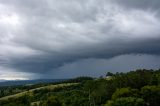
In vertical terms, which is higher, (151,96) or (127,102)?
(151,96)

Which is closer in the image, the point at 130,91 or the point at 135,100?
the point at 135,100

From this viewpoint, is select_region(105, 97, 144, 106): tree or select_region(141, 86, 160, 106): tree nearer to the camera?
select_region(105, 97, 144, 106): tree

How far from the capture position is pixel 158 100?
17550 cm

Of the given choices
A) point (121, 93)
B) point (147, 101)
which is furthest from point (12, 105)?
point (147, 101)

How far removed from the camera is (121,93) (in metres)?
175

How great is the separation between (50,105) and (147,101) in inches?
1889

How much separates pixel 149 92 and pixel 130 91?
9133 millimetres

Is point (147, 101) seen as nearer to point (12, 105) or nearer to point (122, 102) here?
point (122, 102)

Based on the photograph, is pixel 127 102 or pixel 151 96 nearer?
pixel 127 102

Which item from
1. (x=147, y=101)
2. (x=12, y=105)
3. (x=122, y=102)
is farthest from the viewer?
(x=12, y=105)

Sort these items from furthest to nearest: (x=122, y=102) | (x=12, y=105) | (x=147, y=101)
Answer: (x=12, y=105), (x=147, y=101), (x=122, y=102)

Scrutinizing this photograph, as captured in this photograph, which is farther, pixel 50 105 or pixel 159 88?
pixel 159 88

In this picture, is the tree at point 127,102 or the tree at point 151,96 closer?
the tree at point 127,102

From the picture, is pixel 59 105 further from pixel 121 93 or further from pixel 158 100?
pixel 158 100
